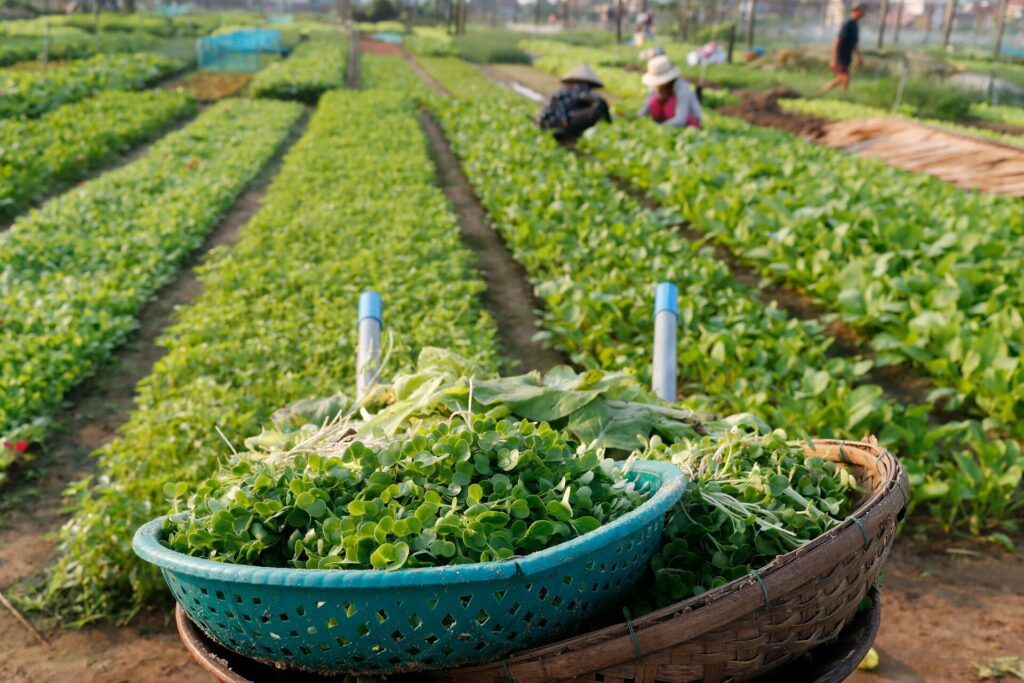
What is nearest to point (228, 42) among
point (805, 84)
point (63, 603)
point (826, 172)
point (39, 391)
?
point (805, 84)

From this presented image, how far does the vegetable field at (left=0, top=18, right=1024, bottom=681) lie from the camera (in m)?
1.98

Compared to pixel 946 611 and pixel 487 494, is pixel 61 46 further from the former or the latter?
pixel 487 494

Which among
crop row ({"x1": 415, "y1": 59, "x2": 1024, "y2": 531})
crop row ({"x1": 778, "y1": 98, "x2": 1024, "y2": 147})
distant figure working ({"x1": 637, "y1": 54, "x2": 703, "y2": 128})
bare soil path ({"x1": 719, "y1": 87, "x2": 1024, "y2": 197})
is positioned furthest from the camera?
crop row ({"x1": 778, "y1": 98, "x2": 1024, "y2": 147})

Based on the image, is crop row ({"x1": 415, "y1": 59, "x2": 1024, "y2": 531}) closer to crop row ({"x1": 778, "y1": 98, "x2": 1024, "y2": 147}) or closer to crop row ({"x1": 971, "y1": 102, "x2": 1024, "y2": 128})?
crop row ({"x1": 778, "y1": 98, "x2": 1024, "y2": 147})

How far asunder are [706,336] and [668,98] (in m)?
7.91

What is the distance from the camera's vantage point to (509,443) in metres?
2.03

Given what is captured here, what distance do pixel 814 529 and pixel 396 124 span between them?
1335 cm

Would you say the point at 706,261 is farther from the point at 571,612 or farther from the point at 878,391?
the point at 571,612

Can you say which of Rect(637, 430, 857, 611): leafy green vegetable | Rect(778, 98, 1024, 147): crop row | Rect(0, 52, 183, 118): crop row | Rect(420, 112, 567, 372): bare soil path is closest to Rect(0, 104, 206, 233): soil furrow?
Rect(0, 52, 183, 118): crop row

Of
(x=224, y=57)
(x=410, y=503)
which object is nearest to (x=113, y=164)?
(x=410, y=503)

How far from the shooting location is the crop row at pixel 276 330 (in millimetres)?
3791

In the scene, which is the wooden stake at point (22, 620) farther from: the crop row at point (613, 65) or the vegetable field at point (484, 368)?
the crop row at point (613, 65)

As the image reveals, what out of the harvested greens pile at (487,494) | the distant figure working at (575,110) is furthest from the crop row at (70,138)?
the harvested greens pile at (487,494)

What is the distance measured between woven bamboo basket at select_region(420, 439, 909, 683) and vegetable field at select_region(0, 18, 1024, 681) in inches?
2.1
